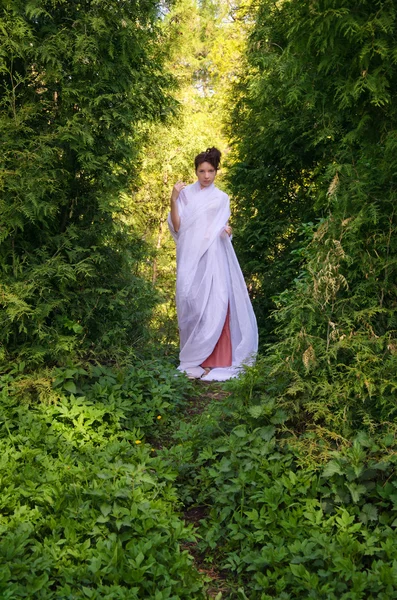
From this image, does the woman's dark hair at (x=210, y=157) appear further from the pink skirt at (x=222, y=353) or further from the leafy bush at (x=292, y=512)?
the leafy bush at (x=292, y=512)

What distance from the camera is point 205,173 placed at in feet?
24.2

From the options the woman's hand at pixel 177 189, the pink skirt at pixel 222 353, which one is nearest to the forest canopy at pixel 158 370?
the pink skirt at pixel 222 353

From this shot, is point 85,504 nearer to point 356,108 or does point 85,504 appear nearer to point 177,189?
point 356,108

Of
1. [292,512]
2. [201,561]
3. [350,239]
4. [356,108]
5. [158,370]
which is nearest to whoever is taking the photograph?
[292,512]

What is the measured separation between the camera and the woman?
7.17 metres

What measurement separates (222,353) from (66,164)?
2859 millimetres

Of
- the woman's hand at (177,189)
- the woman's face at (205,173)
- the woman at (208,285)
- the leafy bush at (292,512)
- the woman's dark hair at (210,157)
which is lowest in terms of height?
the leafy bush at (292,512)

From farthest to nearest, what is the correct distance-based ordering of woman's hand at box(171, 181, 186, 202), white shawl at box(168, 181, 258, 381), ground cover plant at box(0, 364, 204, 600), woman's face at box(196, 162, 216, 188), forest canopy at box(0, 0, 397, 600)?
woman's face at box(196, 162, 216, 188) → white shawl at box(168, 181, 258, 381) → woman's hand at box(171, 181, 186, 202) → forest canopy at box(0, 0, 397, 600) → ground cover plant at box(0, 364, 204, 600)

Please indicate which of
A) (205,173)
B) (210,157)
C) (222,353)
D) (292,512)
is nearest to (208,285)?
(222,353)

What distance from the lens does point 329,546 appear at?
301cm

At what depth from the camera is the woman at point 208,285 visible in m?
7.17

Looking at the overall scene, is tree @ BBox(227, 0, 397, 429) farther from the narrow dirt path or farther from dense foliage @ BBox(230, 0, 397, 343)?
the narrow dirt path

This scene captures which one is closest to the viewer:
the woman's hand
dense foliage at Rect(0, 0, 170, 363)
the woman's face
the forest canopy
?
the forest canopy

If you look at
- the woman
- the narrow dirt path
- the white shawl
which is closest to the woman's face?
the woman
